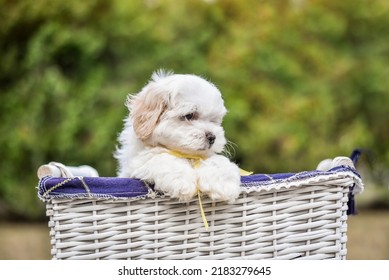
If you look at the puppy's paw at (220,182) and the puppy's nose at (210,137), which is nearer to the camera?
the puppy's paw at (220,182)

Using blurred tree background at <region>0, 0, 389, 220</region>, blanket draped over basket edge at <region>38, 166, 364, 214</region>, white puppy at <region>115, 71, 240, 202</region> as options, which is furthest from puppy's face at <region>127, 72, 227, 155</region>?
blurred tree background at <region>0, 0, 389, 220</region>

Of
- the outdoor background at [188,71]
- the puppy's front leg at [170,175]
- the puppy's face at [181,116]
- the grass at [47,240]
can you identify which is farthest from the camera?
the outdoor background at [188,71]

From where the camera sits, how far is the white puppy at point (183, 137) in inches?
66.7

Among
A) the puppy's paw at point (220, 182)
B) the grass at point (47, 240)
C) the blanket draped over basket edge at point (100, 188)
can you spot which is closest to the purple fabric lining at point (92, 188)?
the blanket draped over basket edge at point (100, 188)

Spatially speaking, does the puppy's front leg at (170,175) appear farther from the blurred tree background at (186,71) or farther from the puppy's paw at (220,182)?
the blurred tree background at (186,71)

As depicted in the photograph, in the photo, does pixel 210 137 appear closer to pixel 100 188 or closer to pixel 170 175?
pixel 170 175

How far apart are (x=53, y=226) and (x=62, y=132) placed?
2.92 meters

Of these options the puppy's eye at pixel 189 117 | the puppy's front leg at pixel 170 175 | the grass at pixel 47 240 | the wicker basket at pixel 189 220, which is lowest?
the wicker basket at pixel 189 220

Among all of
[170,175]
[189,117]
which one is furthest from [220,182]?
[189,117]

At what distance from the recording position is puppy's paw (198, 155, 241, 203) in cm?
168

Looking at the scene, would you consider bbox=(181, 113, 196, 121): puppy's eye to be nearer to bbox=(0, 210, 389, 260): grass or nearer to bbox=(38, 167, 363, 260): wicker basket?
bbox=(38, 167, 363, 260): wicker basket

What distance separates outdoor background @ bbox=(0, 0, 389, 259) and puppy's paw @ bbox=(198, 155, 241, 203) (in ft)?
9.62

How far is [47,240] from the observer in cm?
457
